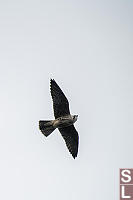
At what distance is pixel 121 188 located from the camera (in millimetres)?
35062

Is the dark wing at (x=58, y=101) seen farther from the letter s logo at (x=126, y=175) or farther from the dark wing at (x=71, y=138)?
the letter s logo at (x=126, y=175)

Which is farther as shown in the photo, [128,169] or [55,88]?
[128,169]

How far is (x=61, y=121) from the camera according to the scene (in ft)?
71.4

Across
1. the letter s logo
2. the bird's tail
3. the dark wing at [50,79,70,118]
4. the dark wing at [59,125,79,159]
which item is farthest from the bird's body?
the letter s logo

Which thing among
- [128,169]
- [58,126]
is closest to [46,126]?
[58,126]

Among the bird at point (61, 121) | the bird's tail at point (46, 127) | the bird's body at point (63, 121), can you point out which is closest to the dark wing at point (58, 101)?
the bird at point (61, 121)

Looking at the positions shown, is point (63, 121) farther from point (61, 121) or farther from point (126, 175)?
point (126, 175)

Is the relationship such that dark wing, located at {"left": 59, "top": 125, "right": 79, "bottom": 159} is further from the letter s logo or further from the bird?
the letter s logo

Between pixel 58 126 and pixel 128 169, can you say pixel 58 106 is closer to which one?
pixel 58 126

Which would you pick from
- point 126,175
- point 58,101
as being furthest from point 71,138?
point 126,175

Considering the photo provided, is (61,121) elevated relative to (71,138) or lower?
elevated

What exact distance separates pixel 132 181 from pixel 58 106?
15436 mm

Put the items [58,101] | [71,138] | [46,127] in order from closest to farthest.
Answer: [46,127], [58,101], [71,138]

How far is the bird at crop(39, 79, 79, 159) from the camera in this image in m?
21.7
